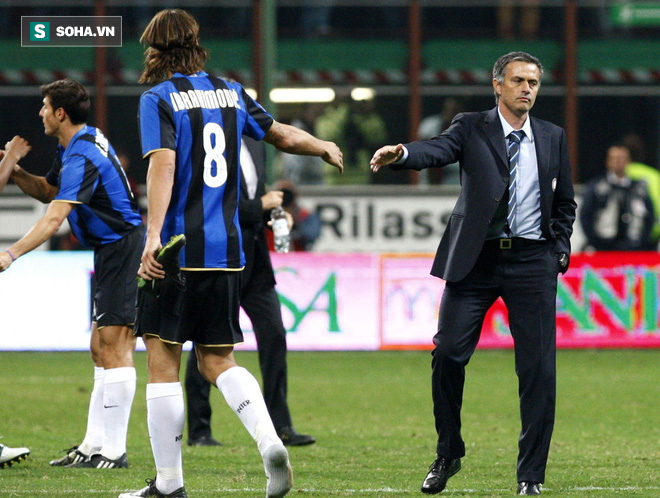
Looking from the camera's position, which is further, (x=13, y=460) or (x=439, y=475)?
(x=13, y=460)

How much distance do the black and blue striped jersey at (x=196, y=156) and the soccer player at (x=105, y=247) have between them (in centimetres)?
152

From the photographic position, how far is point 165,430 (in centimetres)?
605

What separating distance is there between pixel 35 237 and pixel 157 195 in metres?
1.24

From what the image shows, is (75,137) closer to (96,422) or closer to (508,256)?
(96,422)

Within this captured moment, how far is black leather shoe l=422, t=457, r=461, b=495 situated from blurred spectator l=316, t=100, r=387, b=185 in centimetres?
1260

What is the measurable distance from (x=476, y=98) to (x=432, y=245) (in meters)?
2.62

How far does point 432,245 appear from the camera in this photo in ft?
61.1

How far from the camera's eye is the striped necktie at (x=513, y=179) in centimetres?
658

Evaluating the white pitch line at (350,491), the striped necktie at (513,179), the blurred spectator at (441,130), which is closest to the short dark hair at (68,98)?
the white pitch line at (350,491)

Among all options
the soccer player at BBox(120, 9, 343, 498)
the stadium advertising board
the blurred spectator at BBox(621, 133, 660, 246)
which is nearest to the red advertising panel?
the stadium advertising board

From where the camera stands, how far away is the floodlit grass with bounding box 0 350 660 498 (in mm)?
6961

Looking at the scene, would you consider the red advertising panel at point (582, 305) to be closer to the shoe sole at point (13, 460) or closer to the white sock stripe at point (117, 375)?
the white sock stripe at point (117, 375)

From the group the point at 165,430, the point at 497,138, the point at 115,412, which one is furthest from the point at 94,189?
the point at 497,138

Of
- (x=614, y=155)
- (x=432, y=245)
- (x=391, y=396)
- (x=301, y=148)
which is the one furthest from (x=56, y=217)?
(x=432, y=245)
